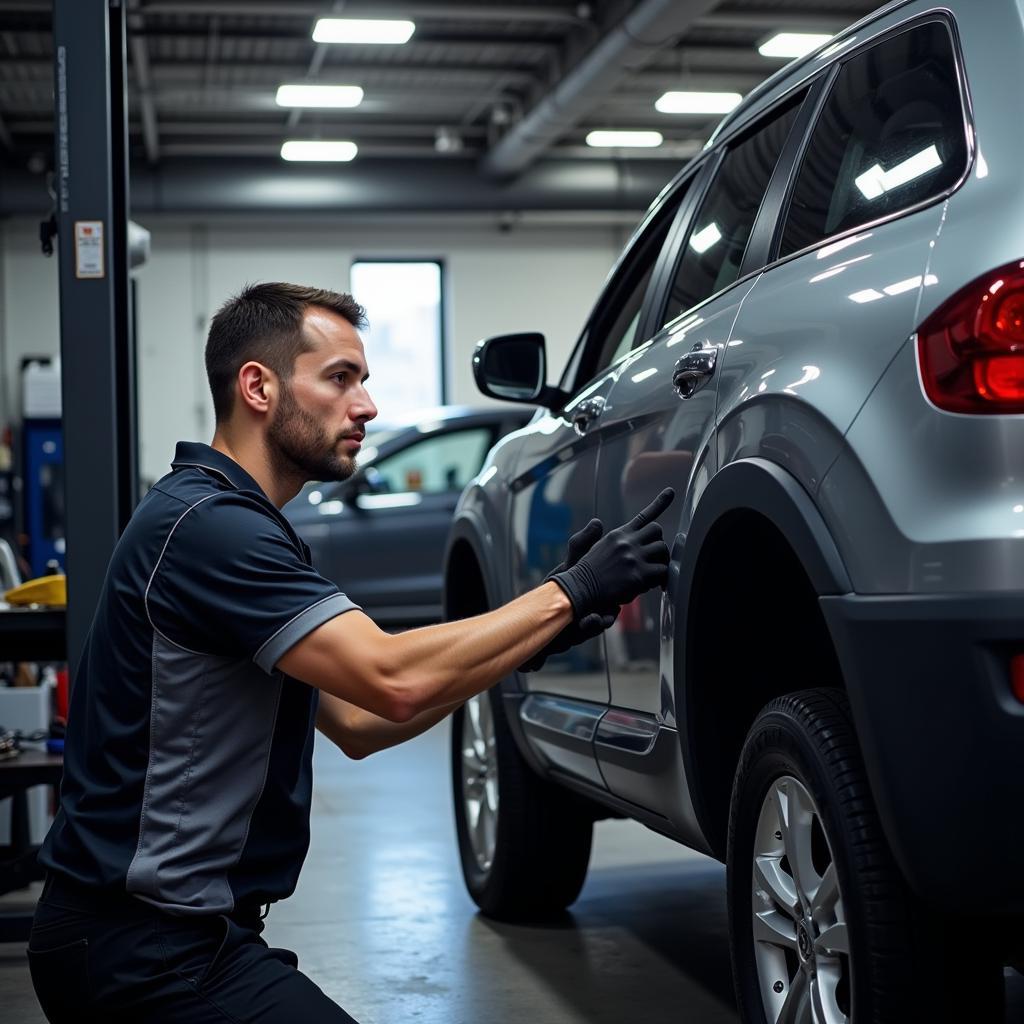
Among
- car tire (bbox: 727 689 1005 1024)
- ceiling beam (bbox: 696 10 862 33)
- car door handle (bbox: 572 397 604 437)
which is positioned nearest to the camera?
car tire (bbox: 727 689 1005 1024)

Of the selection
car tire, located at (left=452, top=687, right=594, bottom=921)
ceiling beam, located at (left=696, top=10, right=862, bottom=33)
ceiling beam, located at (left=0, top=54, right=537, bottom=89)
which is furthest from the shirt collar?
ceiling beam, located at (left=0, top=54, right=537, bottom=89)

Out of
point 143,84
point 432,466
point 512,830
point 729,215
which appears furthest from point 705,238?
point 432,466

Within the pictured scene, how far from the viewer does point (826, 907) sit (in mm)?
2082

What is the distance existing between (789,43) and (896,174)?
37.2ft

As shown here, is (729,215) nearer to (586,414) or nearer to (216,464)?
(586,414)

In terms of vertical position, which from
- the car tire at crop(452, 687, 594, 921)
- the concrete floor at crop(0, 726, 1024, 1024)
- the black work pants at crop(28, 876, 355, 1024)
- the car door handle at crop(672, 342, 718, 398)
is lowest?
the concrete floor at crop(0, 726, 1024, 1024)

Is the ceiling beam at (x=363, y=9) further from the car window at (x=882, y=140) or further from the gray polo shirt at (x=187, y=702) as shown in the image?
the gray polo shirt at (x=187, y=702)

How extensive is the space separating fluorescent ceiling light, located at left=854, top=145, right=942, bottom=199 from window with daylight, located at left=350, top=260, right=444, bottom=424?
15085 mm

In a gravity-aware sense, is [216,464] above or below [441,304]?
below

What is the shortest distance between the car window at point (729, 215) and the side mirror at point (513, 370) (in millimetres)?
647

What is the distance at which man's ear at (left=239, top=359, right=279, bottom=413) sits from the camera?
223cm

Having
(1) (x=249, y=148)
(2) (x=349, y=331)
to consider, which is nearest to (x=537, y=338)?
(2) (x=349, y=331)

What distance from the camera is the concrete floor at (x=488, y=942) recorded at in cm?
331

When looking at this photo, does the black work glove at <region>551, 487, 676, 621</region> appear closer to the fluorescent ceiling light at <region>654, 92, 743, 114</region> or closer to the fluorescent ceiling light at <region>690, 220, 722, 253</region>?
the fluorescent ceiling light at <region>690, 220, 722, 253</region>
